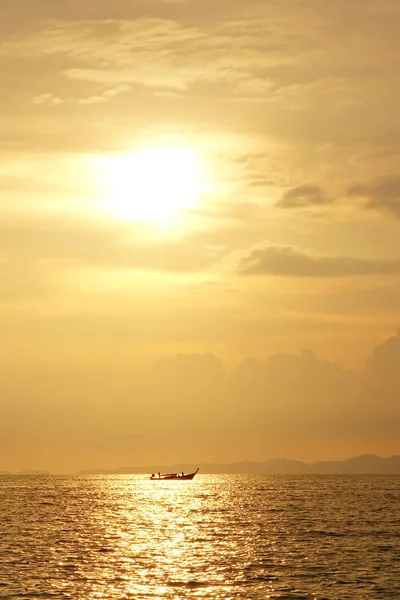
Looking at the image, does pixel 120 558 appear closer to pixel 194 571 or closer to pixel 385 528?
pixel 194 571

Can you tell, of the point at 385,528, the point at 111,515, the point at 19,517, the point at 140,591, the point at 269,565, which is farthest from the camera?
the point at 111,515

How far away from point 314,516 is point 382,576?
75770 millimetres

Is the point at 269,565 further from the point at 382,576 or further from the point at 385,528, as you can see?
the point at 385,528

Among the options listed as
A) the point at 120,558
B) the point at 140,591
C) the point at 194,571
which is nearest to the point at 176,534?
the point at 120,558

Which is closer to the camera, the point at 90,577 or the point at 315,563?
the point at 90,577

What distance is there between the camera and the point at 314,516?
153750mm

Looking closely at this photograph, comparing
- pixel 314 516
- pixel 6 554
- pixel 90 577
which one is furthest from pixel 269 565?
pixel 314 516

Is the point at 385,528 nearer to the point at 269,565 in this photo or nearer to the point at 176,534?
the point at 176,534

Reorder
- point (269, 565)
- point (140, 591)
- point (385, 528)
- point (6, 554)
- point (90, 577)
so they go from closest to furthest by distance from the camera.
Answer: point (140, 591) < point (90, 577) < point (269, 565) < point (6, 554) < point (385, 528)

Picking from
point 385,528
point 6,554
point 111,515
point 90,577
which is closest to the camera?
point 90,577

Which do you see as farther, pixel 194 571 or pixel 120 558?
pixel 120 558

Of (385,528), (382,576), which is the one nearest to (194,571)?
(382,576)

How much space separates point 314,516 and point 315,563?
67.9 meters

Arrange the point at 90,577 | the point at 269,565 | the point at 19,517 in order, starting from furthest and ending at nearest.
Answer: the point at 19,517 → the point at 269,565 → the point at 90,577
